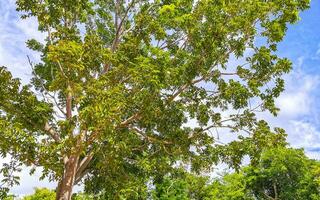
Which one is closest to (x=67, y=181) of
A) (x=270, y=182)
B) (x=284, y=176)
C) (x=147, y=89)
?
(x=147, y=89)

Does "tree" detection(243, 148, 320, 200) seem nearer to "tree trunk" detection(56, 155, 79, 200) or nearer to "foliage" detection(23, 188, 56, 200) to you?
"foliage" detection(23, 188, 56, 200)

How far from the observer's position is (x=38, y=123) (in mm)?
13352

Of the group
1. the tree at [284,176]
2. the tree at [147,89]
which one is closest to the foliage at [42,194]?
the tree at [284,176]

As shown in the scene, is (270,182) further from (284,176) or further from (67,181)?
(67,181)

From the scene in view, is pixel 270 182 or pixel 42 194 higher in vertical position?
pixel 270 182

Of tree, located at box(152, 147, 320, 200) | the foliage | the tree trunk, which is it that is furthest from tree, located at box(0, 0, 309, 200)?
the foliage

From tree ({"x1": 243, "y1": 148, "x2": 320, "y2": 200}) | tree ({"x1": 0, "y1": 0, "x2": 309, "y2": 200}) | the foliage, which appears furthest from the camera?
the foliage

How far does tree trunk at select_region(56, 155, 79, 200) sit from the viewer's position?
13.0 meters

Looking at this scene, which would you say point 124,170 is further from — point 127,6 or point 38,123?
point 127,6

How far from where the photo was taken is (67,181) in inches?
518

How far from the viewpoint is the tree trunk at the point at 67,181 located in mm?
12978

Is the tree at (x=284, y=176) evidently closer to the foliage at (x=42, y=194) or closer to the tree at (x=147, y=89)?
the foliage at (x=42, y=194)

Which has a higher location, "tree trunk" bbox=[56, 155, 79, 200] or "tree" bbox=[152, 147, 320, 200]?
"tree" bbox=[152, 147, 320, 200]

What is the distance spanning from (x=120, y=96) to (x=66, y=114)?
345cm
